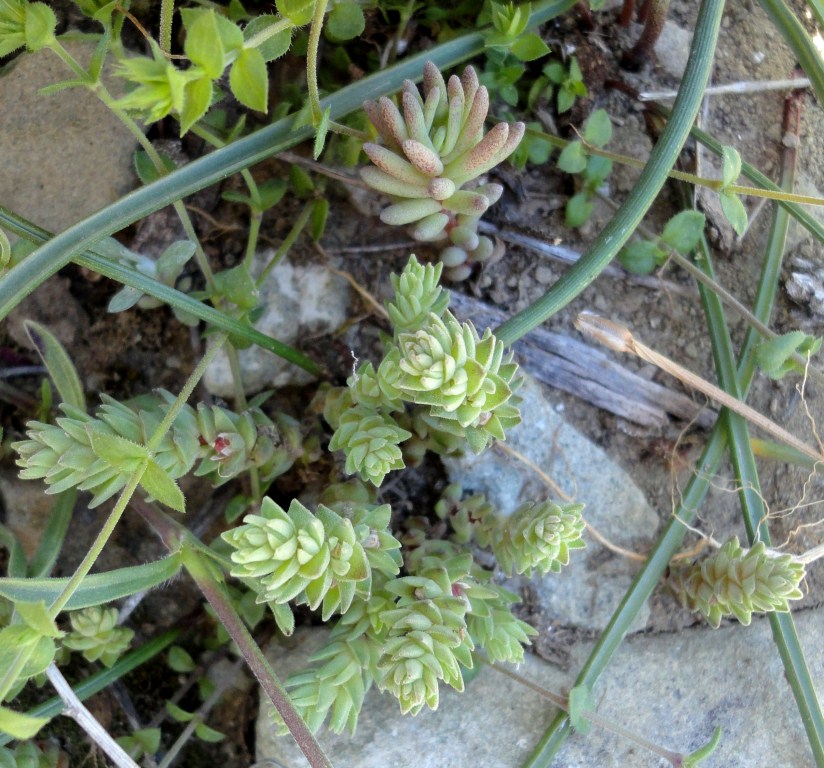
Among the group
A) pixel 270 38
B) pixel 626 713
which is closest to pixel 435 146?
pixel 270 38

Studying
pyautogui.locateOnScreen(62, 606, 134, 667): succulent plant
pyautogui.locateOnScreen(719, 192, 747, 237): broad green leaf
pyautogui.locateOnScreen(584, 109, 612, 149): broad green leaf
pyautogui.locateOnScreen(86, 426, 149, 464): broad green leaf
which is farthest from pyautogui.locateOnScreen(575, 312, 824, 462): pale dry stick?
pyautogui.locateOnScreen(62, 606, 134, 667): succulent plant

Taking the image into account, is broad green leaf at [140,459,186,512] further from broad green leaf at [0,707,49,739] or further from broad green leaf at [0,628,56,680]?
broad green leaf at [0,707,49,739]

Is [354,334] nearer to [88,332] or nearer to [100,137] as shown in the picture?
[88,332]

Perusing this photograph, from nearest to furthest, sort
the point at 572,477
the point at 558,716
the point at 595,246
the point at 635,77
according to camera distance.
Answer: the point at 595,246, the point at 558,716, the point at 572,477, the point at 635,77

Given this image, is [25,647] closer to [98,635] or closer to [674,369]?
[98,635]

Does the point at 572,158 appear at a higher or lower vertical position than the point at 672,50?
lower

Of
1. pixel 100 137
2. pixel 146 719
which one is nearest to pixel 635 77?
pixel 100 137
